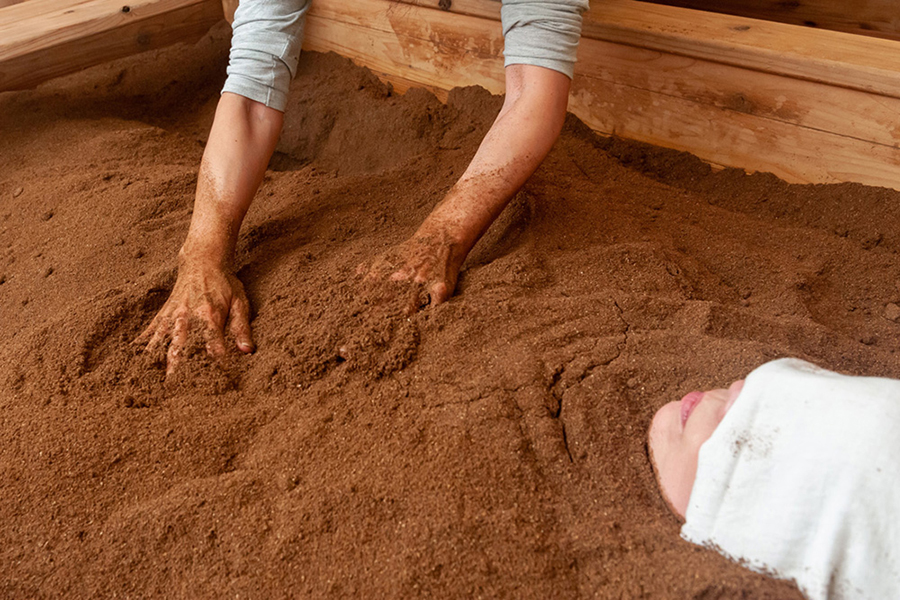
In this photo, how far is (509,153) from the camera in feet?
5.15

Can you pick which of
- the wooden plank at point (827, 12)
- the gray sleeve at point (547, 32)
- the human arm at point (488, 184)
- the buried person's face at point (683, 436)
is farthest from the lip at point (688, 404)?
the wooden plank at point (827, 12)

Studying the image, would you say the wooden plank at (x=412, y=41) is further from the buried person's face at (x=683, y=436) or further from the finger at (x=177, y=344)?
the buried person's face at (x=683, y=436)

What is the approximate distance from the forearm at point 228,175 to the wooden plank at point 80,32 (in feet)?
3.97

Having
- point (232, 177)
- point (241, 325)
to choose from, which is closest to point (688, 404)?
point (241, 325)

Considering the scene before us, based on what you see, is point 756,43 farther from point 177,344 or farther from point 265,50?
point 177,344

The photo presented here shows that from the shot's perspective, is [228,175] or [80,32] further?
[80,32]

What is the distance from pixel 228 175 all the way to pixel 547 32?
88cm

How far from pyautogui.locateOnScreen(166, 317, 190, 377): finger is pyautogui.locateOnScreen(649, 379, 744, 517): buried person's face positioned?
0.91 meters

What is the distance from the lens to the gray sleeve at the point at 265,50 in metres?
1.78

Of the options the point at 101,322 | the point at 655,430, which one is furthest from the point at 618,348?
the point at 101,322

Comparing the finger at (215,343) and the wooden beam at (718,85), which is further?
the wooden beam at (718,85)

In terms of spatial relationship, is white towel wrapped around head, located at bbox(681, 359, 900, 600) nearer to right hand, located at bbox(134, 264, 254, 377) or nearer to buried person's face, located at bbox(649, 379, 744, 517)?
buried person's face, located at bbox(649, 379, 744, 517)

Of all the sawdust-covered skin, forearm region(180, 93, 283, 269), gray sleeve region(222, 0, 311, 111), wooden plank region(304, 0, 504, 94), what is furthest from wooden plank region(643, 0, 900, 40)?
forearm region(180, 93, 283, 269)

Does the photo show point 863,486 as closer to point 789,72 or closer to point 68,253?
point 789,72
